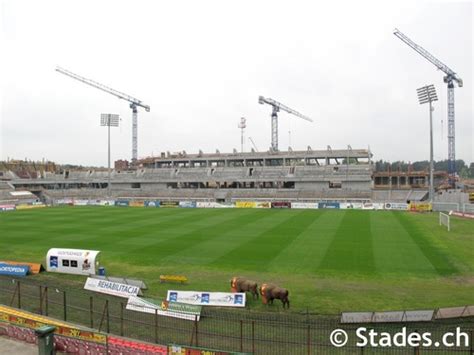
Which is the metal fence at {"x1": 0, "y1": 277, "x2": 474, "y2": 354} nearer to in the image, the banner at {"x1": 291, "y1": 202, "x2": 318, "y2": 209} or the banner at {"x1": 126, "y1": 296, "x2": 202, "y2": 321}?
the banner at {"x1": 126, "y1": 296, "x2": 202, "y2": 321}

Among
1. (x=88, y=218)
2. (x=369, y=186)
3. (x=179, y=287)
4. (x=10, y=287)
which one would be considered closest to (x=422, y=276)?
(x=179, y=287)

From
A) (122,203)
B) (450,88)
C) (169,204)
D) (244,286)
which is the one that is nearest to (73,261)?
(244,286)

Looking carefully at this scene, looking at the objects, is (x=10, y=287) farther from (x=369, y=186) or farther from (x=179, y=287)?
(x=369, y=186)

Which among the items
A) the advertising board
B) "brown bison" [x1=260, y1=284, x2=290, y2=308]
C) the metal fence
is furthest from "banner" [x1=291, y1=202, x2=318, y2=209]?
the metal fence

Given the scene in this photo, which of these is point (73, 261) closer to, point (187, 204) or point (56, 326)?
point (56, 326)

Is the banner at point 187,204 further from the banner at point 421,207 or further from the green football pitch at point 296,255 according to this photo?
the banner at point 421,207

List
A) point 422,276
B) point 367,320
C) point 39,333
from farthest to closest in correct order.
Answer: point 422,276 → point 367,320 → point 39,333

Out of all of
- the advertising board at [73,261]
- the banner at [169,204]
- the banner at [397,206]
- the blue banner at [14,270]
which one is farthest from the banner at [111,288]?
the banner at [397,206]

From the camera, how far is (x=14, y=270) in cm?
2416

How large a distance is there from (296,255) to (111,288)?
13.6 meters

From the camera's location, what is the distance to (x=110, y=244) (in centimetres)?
3384

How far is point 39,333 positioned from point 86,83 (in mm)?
141767

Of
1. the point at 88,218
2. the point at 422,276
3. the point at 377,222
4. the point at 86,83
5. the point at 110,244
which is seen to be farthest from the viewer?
the point at 86,83

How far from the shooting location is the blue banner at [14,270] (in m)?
24.0
